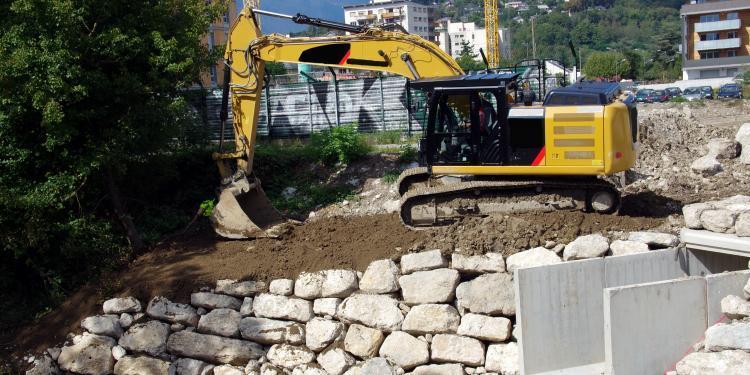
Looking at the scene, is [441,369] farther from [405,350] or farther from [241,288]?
[241,288]

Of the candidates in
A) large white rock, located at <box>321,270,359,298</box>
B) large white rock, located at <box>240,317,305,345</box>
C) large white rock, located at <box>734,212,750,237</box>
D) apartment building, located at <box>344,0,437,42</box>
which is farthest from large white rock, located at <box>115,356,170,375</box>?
apartment building, located at <box>344,0,437,42</box>

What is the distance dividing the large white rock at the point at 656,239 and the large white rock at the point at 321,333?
12.2ft

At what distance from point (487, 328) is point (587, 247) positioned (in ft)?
5.16

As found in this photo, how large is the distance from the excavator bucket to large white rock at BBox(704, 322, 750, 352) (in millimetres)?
6197

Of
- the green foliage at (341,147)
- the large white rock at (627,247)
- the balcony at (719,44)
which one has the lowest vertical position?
the large white rock at (627,247)

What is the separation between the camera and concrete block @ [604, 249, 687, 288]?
9641 mm

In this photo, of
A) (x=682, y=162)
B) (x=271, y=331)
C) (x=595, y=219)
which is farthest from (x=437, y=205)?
(x=682, y=162)

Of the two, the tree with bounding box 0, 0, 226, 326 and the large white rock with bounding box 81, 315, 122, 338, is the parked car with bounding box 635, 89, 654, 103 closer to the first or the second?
the tree with bounding box 0, 0, 226, 326

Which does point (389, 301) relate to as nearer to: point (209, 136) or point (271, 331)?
point (271, 331)

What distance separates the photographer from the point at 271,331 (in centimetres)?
1032

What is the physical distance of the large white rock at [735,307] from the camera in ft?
27.0

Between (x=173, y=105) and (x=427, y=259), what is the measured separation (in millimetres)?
4968

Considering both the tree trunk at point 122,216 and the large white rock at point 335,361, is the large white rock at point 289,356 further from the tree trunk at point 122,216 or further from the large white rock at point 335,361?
the tree trunk at point 122,216

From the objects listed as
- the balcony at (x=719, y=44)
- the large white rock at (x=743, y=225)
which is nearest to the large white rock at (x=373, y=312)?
the large white rock at (x=743, y=225)
